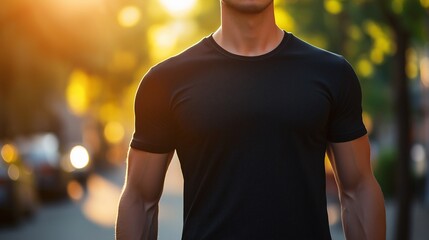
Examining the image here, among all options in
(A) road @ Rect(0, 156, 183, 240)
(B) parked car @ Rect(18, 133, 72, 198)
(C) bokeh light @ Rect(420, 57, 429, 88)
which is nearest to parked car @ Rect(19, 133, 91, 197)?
(B) parked car @ Rect(18, 133, 72, 198)

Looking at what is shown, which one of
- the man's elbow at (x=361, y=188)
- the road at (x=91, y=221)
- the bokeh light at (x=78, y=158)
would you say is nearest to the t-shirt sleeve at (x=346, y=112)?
the man's elbow at (x=361, y=188)

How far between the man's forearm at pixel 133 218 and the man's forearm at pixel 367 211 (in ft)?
2.22

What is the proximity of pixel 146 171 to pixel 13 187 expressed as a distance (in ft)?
60.3

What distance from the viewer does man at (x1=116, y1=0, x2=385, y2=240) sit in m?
3.81

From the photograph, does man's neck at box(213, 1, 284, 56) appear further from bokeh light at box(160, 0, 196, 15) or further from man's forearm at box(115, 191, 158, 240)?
bokeh light at box(160, 0, 196, 15)

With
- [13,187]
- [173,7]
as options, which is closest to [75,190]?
[13,187]

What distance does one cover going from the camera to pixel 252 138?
12.5ft

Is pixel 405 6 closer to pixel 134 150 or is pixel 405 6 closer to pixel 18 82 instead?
pixel 134 150

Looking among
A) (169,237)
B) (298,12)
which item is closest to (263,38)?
(169,237)

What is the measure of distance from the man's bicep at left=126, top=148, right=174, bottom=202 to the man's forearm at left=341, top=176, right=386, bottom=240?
63cm

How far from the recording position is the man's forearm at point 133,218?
13.4ft

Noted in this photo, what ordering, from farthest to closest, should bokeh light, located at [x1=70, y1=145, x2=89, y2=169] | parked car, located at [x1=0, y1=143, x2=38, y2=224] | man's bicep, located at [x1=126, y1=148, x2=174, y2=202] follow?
bokeh light, located at [x1=70, y1=145, x2=89, y2=169]
parked car, located at [x1=0, y1=143, x2=38, y2=224]
man's bicep, located at [x1=126, y1=148, x2=174, y2=202]

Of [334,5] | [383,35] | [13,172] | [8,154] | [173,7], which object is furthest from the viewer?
[173,7]

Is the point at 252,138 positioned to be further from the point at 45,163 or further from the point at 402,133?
the point at 45,163
